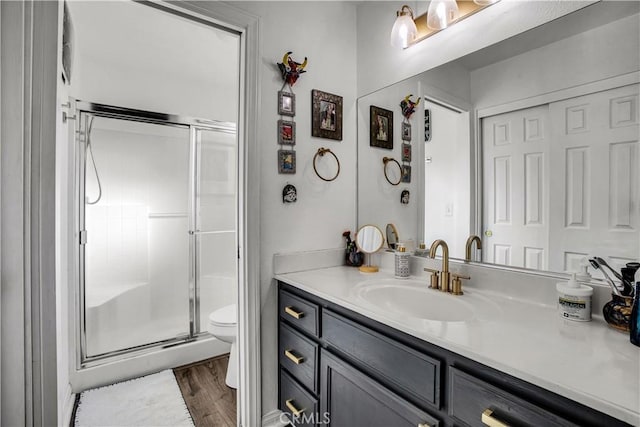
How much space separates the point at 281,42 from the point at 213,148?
1311 mm

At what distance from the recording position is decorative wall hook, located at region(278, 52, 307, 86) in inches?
62.8

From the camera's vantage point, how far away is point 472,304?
3.78 ft

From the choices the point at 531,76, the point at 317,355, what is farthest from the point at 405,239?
the point at 531,76

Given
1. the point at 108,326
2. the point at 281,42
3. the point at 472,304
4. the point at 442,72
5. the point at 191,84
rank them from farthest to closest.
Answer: the point at 191,84 → the point at 108,326 → the point at 281,42 → the point at 442,72 → the point at 472,304

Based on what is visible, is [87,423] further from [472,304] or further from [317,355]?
[472,304]

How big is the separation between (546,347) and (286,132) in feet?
4.42

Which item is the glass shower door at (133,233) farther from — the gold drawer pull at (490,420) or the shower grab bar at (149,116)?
the gold drawer pull at (490,420)

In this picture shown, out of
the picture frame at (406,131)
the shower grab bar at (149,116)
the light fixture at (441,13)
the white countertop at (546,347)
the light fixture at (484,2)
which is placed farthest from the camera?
the shower grab bar at (149,116)

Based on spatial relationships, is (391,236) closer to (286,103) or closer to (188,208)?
(286,103)

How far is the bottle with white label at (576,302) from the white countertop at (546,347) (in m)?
0.02

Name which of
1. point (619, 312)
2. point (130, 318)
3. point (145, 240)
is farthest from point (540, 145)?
point (130, 318)

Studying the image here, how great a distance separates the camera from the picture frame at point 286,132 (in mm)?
1616

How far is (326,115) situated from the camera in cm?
177

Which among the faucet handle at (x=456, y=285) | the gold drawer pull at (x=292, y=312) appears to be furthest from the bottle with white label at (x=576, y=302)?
the gold drawer pull at (x=292, y=312)
